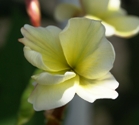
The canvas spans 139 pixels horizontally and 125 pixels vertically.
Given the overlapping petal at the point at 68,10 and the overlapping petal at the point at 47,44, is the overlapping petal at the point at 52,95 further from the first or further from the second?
the overlapping petal at the point at 68,10

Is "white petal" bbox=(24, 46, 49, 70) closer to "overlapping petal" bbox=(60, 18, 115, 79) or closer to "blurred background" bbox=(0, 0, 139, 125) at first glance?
"overlapping petal" bbox=(60, 18, 115, 79)

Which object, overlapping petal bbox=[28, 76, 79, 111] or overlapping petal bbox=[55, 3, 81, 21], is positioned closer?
overlapping petal bbox=[28, 76, 79, 111]

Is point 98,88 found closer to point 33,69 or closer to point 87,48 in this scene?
point 87,48

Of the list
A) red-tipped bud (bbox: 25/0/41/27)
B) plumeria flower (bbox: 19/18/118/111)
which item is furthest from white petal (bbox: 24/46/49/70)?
red-tipped bud (bbox: 25/0/41/27)

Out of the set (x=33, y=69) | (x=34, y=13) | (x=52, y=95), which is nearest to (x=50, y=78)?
(x=52, y=95)

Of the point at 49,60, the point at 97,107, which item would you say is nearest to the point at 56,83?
the point at 49,60

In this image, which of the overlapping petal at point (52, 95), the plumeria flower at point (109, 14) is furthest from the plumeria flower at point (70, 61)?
the plumeria flower at point (109, 14)

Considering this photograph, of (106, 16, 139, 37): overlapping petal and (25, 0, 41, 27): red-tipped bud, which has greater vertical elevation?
(25, 0, 41, 27): red-tipped bud

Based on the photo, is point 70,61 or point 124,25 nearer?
point 70,61
